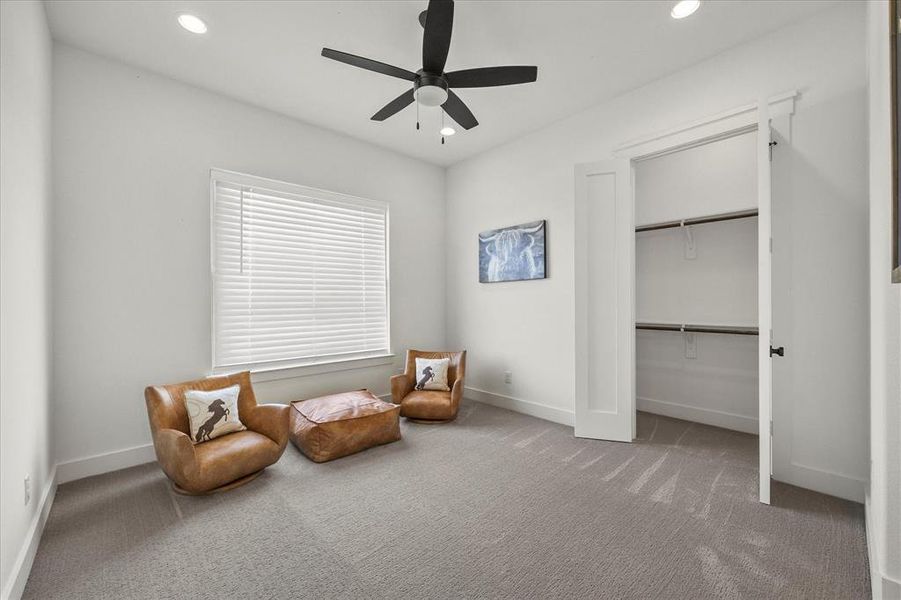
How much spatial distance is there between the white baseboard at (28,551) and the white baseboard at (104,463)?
0.93 feet

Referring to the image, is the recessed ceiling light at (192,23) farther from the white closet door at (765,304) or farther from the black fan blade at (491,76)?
the white closet door at (765,304)

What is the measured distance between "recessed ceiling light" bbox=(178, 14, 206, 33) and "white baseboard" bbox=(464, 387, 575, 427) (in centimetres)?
428

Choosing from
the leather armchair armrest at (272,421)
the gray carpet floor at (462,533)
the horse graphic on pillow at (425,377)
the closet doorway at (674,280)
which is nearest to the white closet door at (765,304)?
the gray carpet floor at (462,533)

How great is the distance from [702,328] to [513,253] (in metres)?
2.02

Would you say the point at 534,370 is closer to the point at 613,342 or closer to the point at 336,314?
the point at 613,342

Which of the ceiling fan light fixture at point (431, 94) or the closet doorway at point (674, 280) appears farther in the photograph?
the closet doorway at point (674, 280)

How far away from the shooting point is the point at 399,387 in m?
4.09

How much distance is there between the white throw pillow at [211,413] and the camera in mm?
2686

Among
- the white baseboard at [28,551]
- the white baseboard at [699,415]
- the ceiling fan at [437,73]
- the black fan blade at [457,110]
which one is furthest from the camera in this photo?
the white baseboard at [699,415]

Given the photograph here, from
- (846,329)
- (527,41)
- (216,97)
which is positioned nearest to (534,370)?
(846,329)

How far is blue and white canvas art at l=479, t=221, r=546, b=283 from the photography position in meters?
4.19

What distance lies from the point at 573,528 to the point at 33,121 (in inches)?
149

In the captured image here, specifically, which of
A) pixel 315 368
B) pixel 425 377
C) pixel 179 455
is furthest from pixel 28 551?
pixel 425 377

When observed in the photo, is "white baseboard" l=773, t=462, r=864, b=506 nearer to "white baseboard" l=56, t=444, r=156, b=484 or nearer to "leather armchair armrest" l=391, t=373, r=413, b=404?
"leather armchair armrest" l=391, t=373, r=413, b=404
